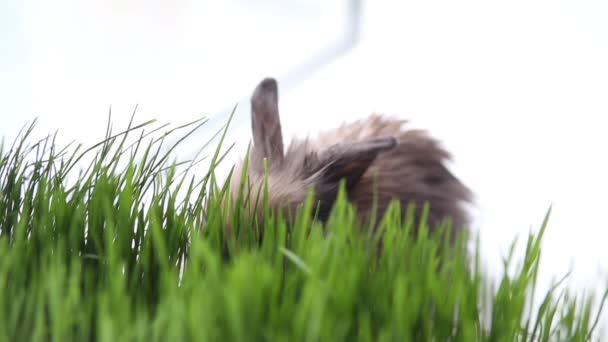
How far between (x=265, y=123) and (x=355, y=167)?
0.20m

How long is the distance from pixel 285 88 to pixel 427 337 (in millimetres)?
1944

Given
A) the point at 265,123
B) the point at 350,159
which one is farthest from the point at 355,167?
the point at 265,123

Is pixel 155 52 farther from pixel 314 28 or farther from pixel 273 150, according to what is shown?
pixel 273 150

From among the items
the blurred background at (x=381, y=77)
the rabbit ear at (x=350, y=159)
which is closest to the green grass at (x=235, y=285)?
the rabbit ear at (x=350, y=159)

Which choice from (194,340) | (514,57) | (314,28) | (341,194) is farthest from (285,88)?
(194,340)

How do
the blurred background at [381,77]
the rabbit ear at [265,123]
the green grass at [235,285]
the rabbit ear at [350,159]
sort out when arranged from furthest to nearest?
1. the blurred background at [381,77]
2. the rabbit ear at [265,123]
3. the rabbit ear at [350,159]
4. the green grass at [235,285]

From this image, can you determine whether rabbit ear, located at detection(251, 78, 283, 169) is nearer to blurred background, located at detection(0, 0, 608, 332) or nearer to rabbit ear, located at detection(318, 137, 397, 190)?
rabbit ear, located at detection(318, 137, 397, 190)

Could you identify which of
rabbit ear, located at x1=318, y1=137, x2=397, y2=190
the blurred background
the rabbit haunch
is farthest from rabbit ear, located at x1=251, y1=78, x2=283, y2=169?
the blurred background

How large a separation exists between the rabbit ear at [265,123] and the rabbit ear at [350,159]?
110 millimetres

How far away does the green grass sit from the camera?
52cm

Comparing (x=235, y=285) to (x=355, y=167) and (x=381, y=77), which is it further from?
(x=381, y=77)

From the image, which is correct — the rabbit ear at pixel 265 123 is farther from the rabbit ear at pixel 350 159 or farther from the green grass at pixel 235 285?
the green grass at pixel 235 285

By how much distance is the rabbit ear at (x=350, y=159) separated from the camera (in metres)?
1.05

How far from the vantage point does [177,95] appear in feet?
6.97
